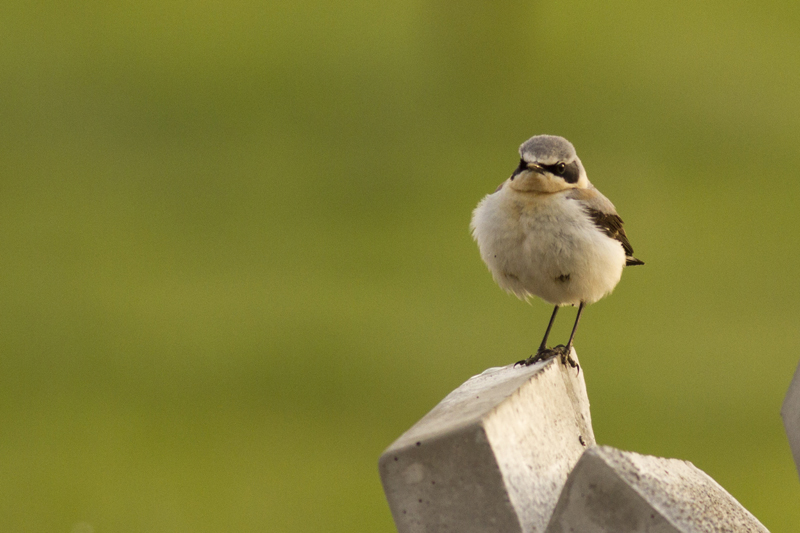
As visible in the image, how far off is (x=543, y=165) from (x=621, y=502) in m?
1.82

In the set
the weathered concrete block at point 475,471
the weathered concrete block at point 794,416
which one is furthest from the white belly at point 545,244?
the weathered concrete block at point 475,471

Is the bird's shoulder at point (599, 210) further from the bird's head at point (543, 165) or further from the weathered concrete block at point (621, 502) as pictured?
the weathered concrete block at point (621, 502)

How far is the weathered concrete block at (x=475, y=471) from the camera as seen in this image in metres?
1.57

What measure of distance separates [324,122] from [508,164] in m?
1.91

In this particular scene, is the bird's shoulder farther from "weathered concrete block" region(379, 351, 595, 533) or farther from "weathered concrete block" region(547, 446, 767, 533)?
"weathered concrete block" region(547, 446, 767, 533)

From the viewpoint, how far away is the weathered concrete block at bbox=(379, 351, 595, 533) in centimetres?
157

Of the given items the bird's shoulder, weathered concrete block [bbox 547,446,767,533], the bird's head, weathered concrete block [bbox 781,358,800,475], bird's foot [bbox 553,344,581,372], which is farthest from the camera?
the bird's shoulder

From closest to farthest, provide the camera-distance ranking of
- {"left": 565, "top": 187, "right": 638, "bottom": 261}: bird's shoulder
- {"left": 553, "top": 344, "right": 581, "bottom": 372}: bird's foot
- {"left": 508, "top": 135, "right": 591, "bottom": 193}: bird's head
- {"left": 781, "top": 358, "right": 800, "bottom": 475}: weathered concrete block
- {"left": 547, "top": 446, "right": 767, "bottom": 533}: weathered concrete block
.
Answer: {"left": 547, "top": 446, "right": 767, "bottom": 533}: weathered concrete block → {"left": 781, "top": 358, "right": 800, "bottom": 475}: weathered concrete block → {"left": 553, "top": 344, "right": 581, "bottom": 372}: bird's foot → {"left": 508, "top": 135, "right": 591, "bottom": 193}: bird's head → {"left": 565, "top": 187, "right": 638, "bottom": 261}: bird's shoulder

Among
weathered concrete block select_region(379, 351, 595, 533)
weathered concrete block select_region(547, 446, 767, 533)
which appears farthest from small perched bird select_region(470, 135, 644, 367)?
weathered concrete block select_region(547, 446, 767, 533)

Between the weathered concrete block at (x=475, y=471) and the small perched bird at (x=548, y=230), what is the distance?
1.34m

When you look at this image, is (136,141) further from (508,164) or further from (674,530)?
(674,530)

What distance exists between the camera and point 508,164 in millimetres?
8555

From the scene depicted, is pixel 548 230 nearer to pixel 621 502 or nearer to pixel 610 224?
pixel 610 224

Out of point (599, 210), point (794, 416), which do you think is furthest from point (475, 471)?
point (599, 210)
